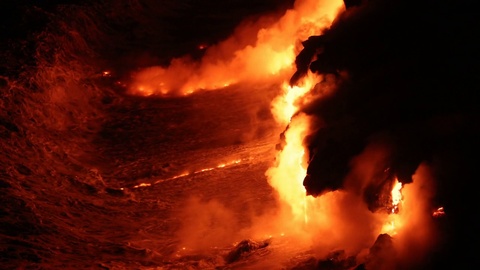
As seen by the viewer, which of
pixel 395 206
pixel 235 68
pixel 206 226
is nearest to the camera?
pixel 395 206

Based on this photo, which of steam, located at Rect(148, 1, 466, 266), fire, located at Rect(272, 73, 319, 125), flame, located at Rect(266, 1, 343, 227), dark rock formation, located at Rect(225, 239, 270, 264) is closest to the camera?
steam, located at Rect(148, 1, 466, 266)

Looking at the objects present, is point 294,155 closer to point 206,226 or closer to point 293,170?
point 293,170

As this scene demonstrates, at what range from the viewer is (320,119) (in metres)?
8.63

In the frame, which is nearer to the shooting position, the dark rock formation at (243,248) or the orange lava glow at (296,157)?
the orange lava glow at (296,157)

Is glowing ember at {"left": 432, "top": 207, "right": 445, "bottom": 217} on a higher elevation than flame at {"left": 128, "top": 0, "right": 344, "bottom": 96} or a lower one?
lower

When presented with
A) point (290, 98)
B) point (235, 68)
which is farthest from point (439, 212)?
point (235, 68)

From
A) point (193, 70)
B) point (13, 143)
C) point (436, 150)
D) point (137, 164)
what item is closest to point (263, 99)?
point (193, 70)

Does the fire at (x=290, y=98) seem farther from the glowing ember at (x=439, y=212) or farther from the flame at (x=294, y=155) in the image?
the glowing ember at (x=439, y=212)

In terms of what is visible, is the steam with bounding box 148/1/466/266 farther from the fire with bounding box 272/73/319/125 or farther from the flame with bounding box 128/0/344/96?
the flame with bounding box 128/0/344/96

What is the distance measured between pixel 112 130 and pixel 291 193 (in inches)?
212

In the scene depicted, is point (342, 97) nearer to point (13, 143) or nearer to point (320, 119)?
point (320, 119)


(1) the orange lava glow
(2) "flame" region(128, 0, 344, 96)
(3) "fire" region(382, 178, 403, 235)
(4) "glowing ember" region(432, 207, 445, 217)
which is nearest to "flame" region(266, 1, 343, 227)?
(1) the orange lava glow

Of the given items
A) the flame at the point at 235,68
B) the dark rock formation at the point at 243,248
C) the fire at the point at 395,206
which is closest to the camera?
the fire at the point at 395,206

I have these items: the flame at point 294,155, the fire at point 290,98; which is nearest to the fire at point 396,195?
the flame at point 294,155
